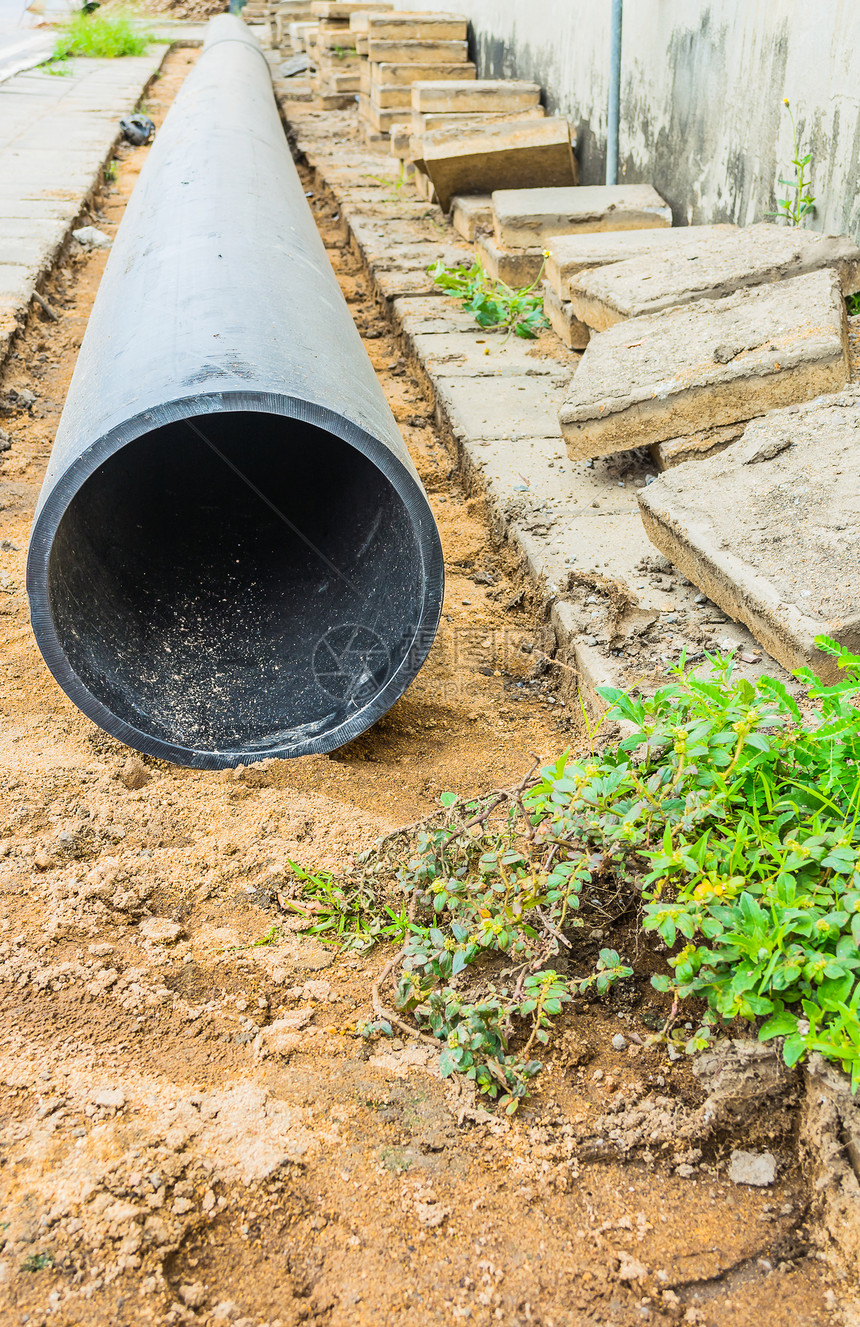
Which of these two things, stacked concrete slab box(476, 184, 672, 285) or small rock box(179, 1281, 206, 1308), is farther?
stacked concrete slab box(476, 184, 672, 285)

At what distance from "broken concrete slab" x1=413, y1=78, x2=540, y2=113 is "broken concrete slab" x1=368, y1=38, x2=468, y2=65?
1.85m

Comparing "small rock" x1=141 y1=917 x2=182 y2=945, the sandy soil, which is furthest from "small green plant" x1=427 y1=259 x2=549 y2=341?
"small rock" x1=141 y1=917 x2=182 y2=945

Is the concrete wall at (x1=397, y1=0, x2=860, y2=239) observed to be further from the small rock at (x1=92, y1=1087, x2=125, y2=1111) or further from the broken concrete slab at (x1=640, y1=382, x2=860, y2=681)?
the small rock at (x1=92, y1=1087, x2=125, y2=1111)

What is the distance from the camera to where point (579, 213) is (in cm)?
514

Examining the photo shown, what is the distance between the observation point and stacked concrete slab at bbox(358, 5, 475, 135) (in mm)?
8461

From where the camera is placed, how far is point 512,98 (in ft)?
22.9

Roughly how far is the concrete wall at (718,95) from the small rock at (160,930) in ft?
11.2

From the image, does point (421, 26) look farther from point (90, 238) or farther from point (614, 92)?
point (614, 92)

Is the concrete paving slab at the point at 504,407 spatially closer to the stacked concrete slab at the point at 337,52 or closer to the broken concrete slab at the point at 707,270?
the broken concrete slab at the point at 707,270

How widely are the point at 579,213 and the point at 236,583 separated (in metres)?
3.29

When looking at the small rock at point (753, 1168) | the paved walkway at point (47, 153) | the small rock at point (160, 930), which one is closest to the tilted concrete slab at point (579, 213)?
the paved walkway at point (47, 153)

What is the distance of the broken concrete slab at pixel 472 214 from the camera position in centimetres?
623

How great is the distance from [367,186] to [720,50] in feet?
13.8

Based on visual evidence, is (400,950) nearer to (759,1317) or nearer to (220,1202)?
(220,1202)
